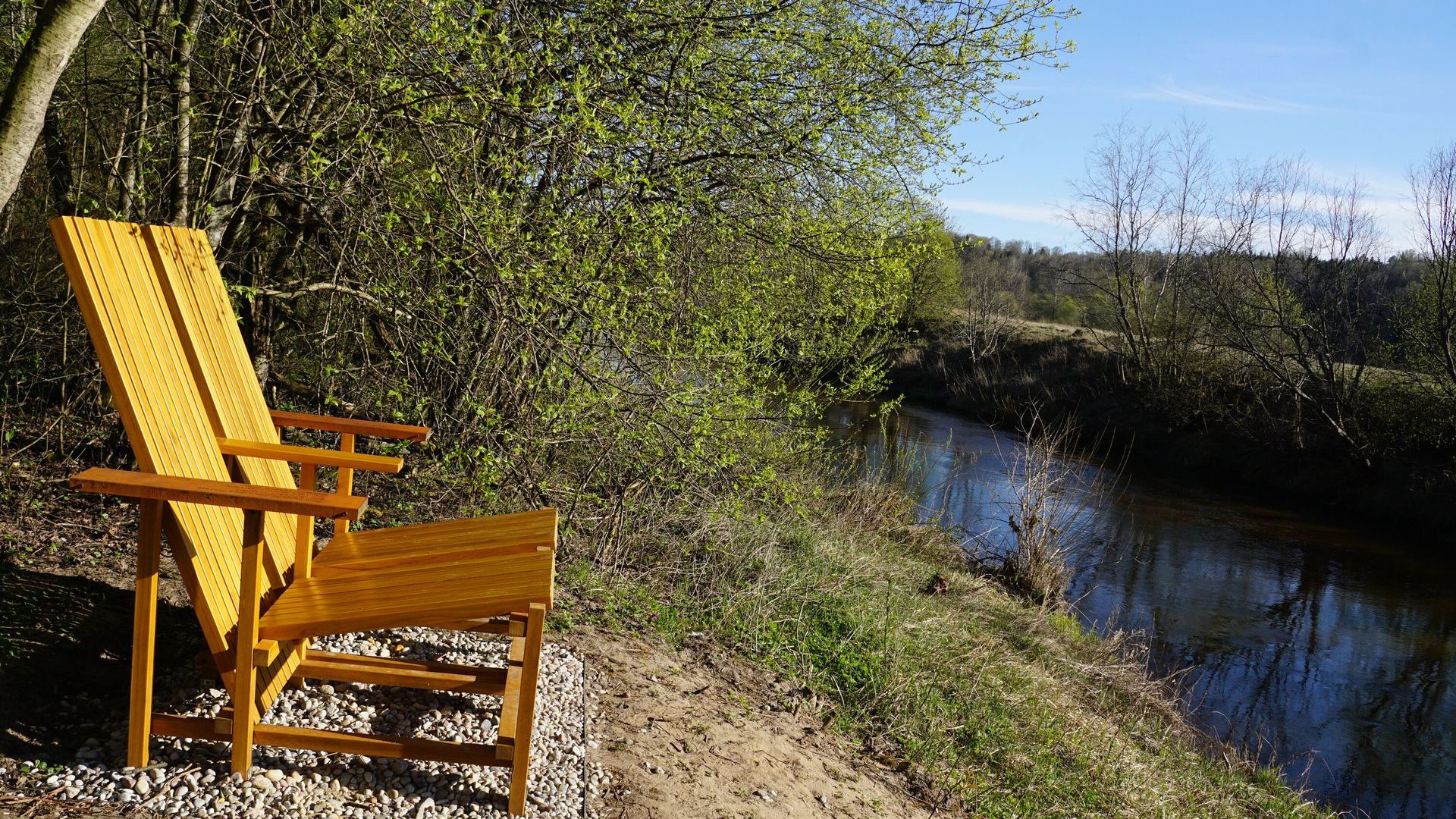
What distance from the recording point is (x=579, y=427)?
15.7 feet

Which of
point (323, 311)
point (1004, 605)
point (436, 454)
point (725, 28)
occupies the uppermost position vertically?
point (725, 28)

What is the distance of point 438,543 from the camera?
3.20 meters

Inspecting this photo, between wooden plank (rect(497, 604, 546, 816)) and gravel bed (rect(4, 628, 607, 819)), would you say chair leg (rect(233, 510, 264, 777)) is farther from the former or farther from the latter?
wooden plank (rect(497, 604, 546, 816))

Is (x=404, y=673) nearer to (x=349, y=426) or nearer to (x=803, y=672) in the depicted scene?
(x=349, y=426)

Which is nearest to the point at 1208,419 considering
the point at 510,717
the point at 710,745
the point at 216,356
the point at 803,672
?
the point at 803,672

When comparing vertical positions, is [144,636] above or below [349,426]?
below

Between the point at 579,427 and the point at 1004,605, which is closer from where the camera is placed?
the point at 579,427

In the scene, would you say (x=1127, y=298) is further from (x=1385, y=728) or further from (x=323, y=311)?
(x=323, y=311)

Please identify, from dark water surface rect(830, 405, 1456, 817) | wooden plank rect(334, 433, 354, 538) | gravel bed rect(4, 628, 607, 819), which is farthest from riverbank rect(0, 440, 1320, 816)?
dark water surface rect(830, 405, 1456, 817)

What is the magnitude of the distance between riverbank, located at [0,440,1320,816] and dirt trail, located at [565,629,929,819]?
0.02m

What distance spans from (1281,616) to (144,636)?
11913 mm

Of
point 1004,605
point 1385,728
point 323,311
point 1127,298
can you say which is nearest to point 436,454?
point 323,311

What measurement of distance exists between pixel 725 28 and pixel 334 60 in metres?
2.04

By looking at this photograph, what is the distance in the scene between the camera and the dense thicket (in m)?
4.39
